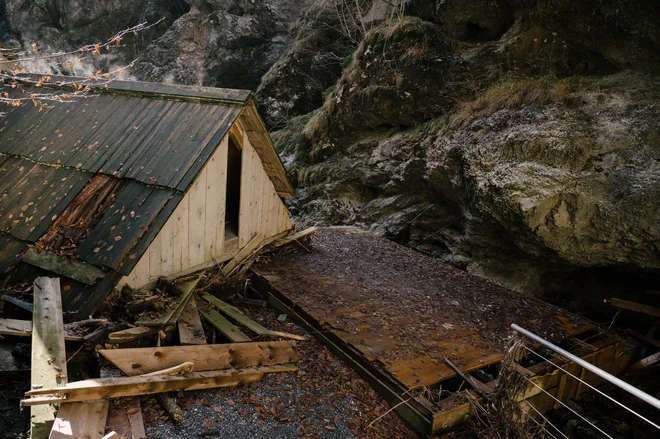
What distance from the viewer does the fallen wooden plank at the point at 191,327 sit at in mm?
5162

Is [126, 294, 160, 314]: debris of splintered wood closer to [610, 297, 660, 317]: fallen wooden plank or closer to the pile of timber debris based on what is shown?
the pile of timber debris

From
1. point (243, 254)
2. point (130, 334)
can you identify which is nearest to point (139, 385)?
point (130, 334)

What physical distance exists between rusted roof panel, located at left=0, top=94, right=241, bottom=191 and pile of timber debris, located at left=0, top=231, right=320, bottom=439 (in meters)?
1.79

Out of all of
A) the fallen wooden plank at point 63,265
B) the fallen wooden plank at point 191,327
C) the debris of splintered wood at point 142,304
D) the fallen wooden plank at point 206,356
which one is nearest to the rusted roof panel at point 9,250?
the fallen wooden plank at point 63,265

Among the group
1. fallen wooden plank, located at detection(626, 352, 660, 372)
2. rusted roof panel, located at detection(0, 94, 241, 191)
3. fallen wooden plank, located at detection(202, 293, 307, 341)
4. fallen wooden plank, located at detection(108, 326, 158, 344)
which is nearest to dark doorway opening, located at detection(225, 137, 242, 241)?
rusted roof panel, located at detection(0, 94, 241, 191)

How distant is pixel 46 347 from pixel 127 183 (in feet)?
9.16

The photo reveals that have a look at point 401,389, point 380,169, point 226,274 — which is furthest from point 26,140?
point 380,169

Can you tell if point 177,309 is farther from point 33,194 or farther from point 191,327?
point 33,194

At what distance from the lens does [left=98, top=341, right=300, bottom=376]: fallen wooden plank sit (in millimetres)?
4449

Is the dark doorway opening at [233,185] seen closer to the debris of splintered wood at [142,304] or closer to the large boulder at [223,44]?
the debris of splintered wood at [142,304]

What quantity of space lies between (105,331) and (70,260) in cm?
145

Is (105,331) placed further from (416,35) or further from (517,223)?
(416,35)

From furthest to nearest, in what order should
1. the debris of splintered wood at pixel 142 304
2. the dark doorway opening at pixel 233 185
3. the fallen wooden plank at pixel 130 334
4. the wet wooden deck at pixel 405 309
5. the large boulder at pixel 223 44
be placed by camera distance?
the large boulder at pixel 223 44 → the dark doorway opening at pixel 233 185 → the wet wooden deck at pixel 405 309 → the debris of splintered wood at pixel 142 304 → the fallen wooden plank at pixel 130 334

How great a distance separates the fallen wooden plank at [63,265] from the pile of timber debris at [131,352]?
228 mm
